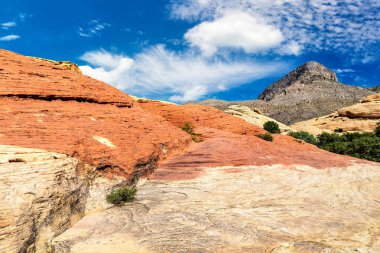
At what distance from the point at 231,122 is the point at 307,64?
170m

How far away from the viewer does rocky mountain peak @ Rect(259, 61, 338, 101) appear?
17134 cm

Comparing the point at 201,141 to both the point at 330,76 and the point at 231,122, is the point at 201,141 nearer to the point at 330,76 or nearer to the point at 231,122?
the point at 231,122

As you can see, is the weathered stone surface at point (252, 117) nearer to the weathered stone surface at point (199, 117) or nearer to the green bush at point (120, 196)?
the weathered stone surface at point (199, 117)

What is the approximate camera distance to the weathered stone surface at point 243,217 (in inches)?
424

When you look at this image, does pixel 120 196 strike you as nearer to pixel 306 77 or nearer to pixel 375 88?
pixel 375 88

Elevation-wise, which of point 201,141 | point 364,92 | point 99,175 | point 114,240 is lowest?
point 114,240

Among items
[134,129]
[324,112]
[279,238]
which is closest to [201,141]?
[134,129]

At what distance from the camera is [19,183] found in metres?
11.0

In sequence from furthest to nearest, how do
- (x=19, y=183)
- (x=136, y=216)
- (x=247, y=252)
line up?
(x=136, y=216), (x=19, y=183), (x=247, y=252)

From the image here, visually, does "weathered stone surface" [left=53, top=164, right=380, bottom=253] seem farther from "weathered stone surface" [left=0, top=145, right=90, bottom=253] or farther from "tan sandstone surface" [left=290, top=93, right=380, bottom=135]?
"tan sandstone surface" [left=290, top=93, right=380, bottom=135]

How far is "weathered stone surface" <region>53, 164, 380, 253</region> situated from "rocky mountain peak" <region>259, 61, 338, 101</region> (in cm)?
15555

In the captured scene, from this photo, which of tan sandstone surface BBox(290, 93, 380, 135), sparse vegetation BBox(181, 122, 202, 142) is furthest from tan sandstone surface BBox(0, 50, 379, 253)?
tan sandstone surface BBox(290, 93, 380, 135)

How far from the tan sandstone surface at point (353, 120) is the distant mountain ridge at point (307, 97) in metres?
30.5

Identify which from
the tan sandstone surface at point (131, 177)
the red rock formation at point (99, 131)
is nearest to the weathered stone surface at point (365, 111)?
the red rock formation at point (99, 131)
